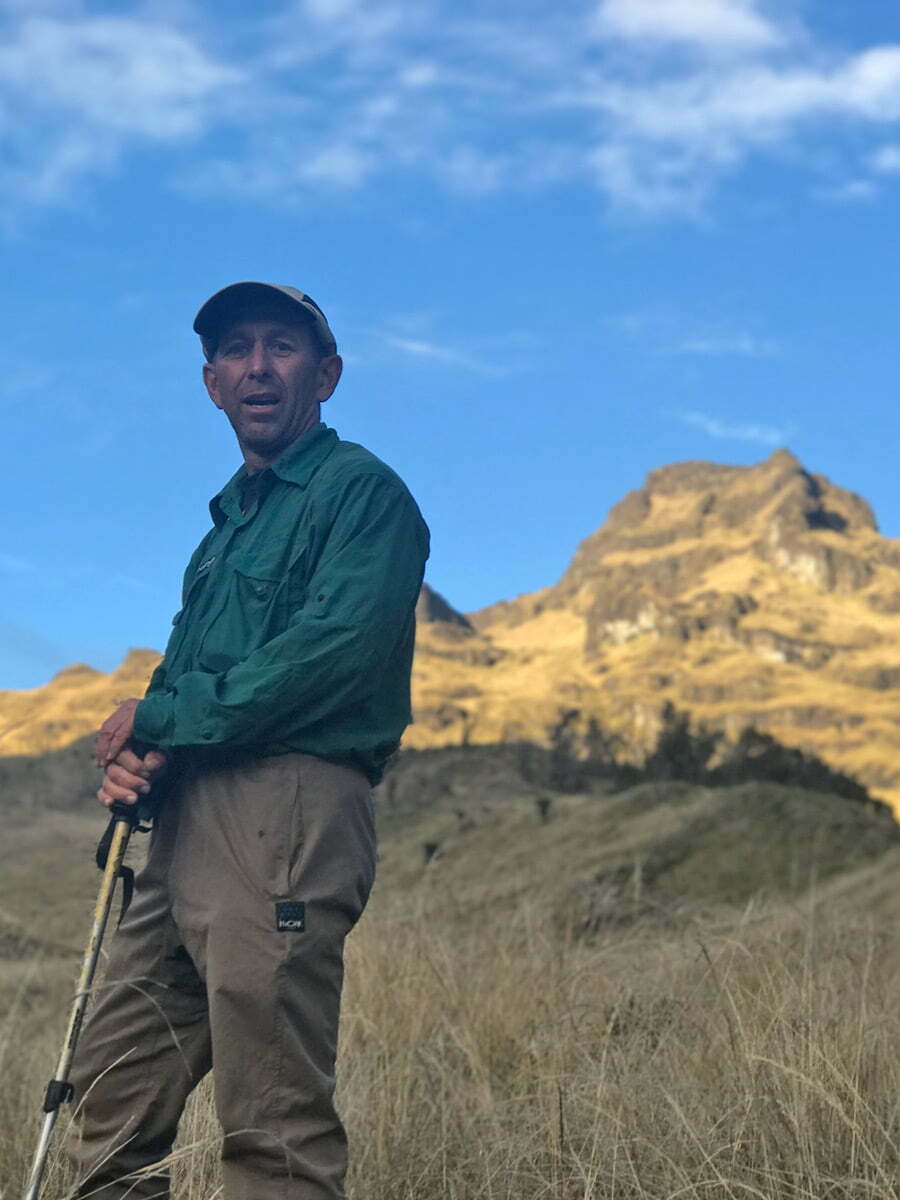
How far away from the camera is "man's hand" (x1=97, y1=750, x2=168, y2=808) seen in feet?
8.52

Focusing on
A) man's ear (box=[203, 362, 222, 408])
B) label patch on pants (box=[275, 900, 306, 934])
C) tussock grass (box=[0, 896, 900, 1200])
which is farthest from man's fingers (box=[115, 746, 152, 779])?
man's ear (box=[203, 362, 222, 408])

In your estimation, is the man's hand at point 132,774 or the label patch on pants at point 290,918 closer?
the label patch on pants at point 290,918

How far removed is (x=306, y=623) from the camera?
8.16 feet

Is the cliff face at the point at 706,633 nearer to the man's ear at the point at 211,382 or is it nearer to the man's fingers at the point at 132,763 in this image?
the man's ear at the point at 211,382

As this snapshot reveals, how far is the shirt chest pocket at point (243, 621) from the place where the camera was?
2.66 metres

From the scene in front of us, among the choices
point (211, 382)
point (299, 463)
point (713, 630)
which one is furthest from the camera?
point (713, 630)

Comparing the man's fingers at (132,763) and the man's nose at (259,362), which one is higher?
the man's nose at (259,362)

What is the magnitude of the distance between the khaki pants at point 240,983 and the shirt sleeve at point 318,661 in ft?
0.38

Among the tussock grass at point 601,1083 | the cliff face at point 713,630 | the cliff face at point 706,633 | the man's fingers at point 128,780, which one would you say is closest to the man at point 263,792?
the man's fingers at point 128,780

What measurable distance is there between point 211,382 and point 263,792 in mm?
996

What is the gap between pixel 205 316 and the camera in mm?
3000

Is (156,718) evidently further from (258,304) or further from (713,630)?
(713,630)

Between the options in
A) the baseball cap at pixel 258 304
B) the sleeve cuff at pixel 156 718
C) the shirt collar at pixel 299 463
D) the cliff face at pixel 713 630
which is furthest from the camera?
the cliff face at pixel 713 630

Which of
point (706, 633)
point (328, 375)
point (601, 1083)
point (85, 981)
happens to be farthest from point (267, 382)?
point (706, 633)
